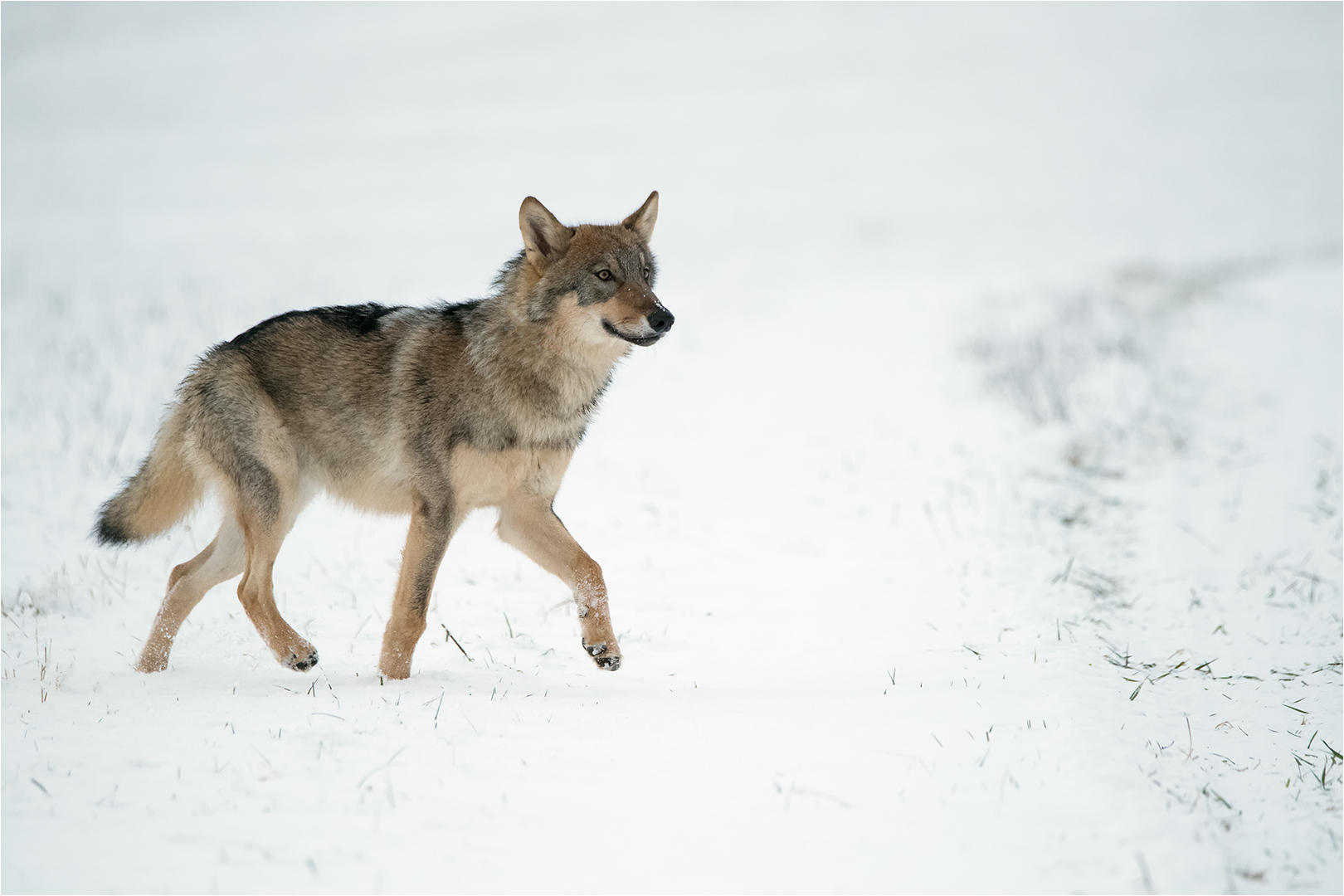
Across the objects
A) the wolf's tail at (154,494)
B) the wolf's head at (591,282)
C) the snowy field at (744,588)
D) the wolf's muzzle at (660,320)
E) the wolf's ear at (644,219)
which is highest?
the wolf's ear at (644,219)

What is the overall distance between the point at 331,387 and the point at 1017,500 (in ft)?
20.3

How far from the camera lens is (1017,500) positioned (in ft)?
27.1

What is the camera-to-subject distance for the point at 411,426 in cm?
461

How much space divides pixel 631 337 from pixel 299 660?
7.71ft

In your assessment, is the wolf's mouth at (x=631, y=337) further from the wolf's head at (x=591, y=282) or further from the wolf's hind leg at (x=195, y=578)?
the wolf's hind leg at (x=195, y=578)

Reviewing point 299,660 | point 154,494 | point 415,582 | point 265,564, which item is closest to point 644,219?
point 415,582

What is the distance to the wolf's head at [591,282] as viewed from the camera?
4504 millimetres

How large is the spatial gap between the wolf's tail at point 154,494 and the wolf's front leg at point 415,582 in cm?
140

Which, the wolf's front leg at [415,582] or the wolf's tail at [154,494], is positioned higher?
the wolf's tail at [154,494]

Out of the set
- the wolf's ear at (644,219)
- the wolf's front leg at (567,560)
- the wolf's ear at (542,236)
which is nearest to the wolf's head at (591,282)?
the wolf's ear at (542,236)

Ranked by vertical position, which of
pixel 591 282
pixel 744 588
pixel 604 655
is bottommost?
pixel 744 588

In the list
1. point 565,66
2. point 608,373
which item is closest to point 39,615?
point 608,373

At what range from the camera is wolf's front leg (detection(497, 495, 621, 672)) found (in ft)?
14.5

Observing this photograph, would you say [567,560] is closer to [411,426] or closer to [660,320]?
[411,426]
